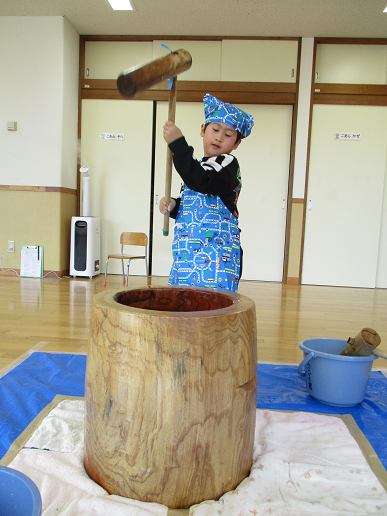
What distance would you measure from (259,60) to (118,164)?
1879 mm

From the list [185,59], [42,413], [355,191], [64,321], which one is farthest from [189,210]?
[355,191]

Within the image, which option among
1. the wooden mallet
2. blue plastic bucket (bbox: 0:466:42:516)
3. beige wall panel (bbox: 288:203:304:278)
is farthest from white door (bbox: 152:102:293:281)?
blue plastic bucket (bbox: 0:466:42:516)

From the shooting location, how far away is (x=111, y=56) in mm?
4266

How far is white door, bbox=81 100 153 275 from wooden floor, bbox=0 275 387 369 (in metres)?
0.67

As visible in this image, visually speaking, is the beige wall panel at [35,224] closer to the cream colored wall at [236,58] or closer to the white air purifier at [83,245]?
the white air purifier at [83,245]

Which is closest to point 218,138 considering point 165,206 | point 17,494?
point 165,206

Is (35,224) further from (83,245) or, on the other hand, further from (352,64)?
(352,64)

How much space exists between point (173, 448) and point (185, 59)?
964 millimetres

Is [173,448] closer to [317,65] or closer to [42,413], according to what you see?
[42,413]

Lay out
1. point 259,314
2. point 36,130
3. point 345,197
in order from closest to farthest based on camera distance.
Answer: point 259,314 → point 36,130 → point 345,197

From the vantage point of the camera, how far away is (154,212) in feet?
14.4

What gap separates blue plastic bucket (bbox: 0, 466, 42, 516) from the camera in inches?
16.6

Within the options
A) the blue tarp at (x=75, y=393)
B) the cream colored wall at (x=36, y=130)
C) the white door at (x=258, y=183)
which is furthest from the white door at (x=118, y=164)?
the blue tarp at (x=75, y=393)

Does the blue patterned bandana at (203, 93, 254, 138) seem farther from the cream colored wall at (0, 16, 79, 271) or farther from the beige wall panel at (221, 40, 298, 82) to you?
the beige wall panel at (221, 40, 298, 82)
